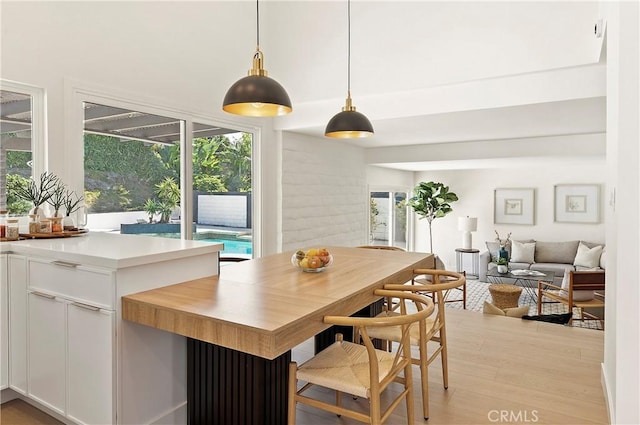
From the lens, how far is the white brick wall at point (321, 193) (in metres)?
4.81

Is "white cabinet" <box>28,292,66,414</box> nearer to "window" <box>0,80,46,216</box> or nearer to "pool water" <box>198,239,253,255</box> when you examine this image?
"window" <box>0,80,46,216</box>

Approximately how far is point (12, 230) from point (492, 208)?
26.8ft

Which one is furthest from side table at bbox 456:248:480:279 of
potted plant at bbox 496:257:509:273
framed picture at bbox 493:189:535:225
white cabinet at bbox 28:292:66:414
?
white cabinet at bbox 28:292:66:414

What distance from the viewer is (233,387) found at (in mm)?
2014

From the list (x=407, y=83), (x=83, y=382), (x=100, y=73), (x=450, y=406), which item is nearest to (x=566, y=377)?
(x=450, y=406)

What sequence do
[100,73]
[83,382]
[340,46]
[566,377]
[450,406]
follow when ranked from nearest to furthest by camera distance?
[83,382]
[450,406]
[566,377]
[100,73]
[340,46]

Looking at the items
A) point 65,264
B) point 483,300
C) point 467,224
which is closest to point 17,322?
point 65,264

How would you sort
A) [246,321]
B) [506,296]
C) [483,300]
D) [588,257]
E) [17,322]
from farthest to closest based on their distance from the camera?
[588,257] → [483,300] → [506,296] → [17,322] → [246,321]

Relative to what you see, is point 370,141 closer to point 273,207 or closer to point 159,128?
point 273,207

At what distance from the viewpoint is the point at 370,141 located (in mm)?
5652

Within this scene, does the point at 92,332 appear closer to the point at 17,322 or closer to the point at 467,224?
the point at 17,322

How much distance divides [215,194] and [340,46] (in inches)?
75.4

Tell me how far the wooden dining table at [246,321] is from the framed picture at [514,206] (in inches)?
268

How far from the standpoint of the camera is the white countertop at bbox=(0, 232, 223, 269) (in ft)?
6.19
